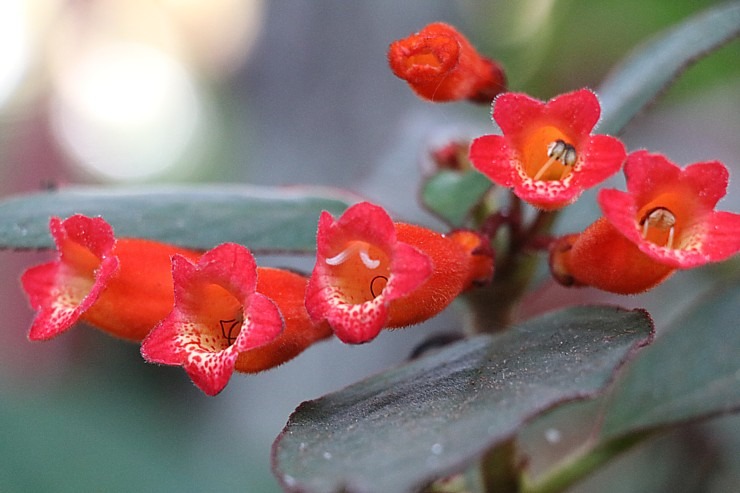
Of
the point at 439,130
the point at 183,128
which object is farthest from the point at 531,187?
the point at 183,128

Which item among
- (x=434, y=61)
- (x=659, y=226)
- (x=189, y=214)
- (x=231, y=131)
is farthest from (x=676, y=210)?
(x=231, y=131)

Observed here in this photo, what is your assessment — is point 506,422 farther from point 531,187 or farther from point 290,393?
point 290,393

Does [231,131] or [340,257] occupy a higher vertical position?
[340,257]

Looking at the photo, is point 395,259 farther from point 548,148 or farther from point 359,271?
point 548,148

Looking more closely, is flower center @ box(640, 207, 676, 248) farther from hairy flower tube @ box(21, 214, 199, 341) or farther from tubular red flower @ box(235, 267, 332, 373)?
A: hairy flower tube @ box(21, 214, 199, 341)

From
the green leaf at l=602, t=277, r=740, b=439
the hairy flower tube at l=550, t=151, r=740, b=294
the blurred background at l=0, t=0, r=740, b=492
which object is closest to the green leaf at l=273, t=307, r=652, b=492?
the hairy flower tube at l=550, t=151, r=740, b=294

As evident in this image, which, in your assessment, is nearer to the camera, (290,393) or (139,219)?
(139,219)
